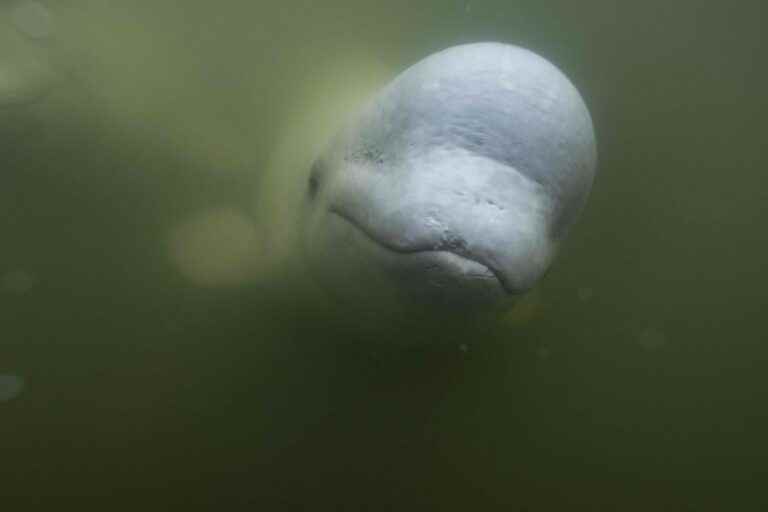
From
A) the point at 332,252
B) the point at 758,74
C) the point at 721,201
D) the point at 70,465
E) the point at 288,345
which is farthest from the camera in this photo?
the point at 758,74

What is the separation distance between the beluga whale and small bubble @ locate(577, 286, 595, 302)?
0.79 metres

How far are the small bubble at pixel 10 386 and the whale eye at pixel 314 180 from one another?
42.0 inches

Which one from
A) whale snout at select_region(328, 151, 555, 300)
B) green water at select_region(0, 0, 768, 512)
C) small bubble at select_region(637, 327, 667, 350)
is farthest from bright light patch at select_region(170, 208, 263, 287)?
small bubble at select_region(637, 327, 667, 350)

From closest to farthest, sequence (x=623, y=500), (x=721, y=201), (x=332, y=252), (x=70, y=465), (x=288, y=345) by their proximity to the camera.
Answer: (x=332, y=252) < (x=70, y=465) < (x=288, y=345) < (x=623, y=500) < (x=721, y=201)

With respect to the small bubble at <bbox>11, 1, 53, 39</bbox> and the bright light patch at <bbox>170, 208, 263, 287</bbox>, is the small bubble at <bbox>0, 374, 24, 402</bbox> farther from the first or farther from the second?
the small bubble at <bbox>11, 1, 53, 39</bbox>

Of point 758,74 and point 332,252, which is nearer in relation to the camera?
point 332,252

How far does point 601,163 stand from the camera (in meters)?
2.76

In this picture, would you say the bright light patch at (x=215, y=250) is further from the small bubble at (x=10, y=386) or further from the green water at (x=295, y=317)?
the small bubble at (x=10, y=386)

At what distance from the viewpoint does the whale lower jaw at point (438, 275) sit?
1.49 meters

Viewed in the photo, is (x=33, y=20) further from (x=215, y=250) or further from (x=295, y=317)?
(x=295, y=317)

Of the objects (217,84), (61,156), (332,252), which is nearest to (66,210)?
(61,156)

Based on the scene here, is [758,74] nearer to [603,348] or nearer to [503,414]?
[603,348]

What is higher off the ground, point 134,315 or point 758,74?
point 758,74

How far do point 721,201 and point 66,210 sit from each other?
2379mm
